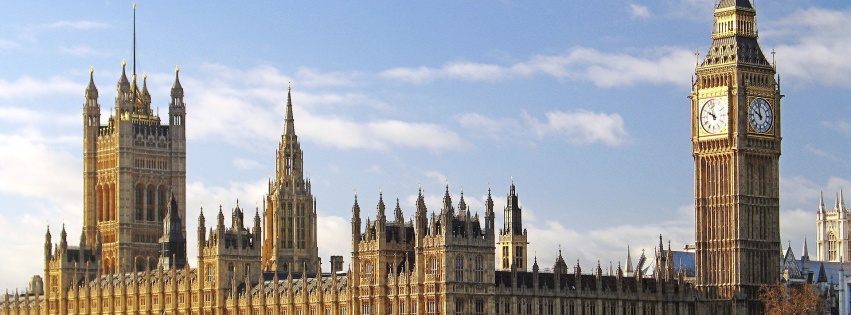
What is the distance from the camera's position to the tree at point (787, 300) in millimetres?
163875

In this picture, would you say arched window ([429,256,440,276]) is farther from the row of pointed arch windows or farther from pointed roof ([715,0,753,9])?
pointed roof ([715,0,753,9])

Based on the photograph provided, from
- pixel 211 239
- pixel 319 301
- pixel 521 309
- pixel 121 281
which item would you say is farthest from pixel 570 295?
pixel 121 281

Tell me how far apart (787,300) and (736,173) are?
439 inches

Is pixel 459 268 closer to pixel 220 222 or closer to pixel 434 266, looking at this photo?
pixel 434 266

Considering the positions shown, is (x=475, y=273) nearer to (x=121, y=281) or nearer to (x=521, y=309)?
(x=521, y=309)

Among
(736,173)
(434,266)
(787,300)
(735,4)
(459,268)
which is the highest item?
(735,4)

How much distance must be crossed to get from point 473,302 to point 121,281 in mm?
54468

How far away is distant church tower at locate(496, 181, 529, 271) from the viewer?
17588cm

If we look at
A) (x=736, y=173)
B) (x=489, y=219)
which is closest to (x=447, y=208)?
(x=489, y=219)

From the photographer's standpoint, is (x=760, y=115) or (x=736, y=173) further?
(x=760, y=115)

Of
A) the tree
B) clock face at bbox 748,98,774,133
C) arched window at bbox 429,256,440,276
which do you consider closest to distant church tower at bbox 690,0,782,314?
clock face at bbox 748,98,774,133

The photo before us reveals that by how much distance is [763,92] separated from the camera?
168 metres

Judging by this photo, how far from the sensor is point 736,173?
16600cm

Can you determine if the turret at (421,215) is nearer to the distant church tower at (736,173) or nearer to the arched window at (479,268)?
the arched window at (479,268)
